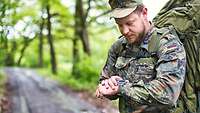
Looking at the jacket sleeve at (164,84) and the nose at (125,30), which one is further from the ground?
the nose at (125,30)

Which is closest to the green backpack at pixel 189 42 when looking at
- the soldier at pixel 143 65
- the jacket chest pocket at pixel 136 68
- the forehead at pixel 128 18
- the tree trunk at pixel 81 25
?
the soldier at pixel 143 65

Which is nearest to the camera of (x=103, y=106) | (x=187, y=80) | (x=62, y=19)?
(x=187, y=80)

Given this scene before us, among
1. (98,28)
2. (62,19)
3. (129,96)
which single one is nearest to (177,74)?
(129,96)

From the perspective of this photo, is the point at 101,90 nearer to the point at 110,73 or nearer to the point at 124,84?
the point at 124,84

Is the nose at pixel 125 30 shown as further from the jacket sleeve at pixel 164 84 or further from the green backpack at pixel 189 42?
the green backpack at pixel 189 42

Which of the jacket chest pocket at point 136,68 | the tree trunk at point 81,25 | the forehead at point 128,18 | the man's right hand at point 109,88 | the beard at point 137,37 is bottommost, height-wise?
the tree trunk at point 81,25

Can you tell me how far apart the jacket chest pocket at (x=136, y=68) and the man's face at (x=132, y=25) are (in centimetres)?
19

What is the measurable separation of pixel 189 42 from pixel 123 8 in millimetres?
720

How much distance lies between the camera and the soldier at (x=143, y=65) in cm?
320

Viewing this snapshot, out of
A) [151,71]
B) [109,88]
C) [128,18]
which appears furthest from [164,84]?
[128,18]

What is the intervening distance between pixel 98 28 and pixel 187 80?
82.8ft

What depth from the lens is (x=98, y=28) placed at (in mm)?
28891

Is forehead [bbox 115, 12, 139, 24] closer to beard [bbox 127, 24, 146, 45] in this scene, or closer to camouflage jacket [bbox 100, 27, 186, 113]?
beard [bbox 127, 24, 146, 45]

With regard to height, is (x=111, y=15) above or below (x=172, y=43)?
above
